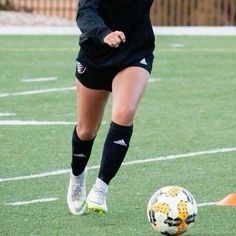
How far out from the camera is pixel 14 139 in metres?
12.1

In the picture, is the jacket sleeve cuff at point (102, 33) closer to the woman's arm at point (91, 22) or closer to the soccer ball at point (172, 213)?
the woman's arm at point (91, 22)

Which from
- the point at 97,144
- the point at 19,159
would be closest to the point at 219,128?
the point at 97,144

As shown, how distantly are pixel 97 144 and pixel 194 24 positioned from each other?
50.6 ft

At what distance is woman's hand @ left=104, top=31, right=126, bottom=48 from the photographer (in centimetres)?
795

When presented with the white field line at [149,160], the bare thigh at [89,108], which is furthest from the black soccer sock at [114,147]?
the white field line at [149,160]

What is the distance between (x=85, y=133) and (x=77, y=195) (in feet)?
1.49

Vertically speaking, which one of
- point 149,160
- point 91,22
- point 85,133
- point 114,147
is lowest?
point 149,160

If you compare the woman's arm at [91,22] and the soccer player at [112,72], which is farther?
the soccer player at [112,72]

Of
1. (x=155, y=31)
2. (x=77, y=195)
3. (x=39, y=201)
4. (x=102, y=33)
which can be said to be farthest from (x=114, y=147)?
(x=155, y=31)

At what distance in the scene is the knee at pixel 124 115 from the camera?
324 inches

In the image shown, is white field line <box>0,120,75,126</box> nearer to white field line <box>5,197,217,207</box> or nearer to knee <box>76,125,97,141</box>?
white field line <box>5,197,217,207</box>

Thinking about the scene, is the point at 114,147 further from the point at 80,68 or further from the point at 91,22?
the point at 91,22

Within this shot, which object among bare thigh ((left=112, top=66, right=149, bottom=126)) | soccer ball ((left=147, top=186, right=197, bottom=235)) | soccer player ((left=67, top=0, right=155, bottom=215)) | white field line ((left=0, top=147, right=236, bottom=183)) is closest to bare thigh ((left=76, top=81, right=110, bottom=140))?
soccer player ((left=67, top=0, right=155, bottom=215))

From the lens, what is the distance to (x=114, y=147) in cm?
832
